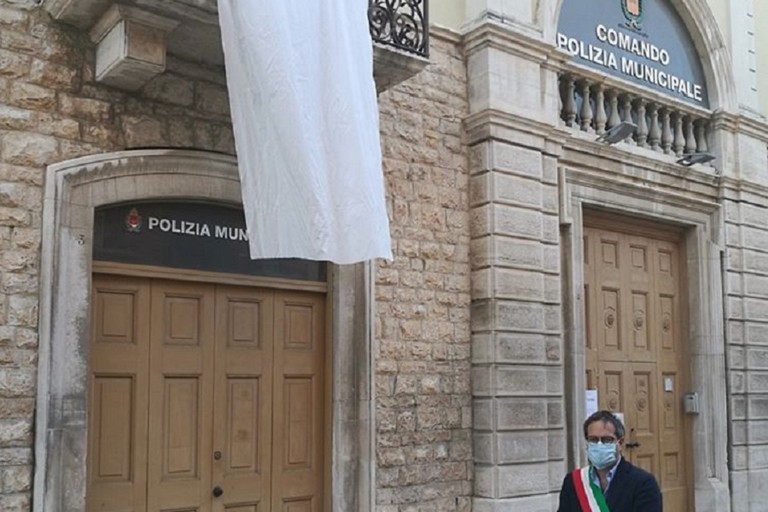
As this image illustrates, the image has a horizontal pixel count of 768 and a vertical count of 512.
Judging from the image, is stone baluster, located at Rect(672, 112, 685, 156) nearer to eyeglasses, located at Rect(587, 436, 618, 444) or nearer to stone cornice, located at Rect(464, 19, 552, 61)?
stone cornice, located at Rect(464, 19, 552, 61)

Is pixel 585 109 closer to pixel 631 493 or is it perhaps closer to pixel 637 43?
pixel 637 43

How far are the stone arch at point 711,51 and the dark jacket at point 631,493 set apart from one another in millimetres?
7116

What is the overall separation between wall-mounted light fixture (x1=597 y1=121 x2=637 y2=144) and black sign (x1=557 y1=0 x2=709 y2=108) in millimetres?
784

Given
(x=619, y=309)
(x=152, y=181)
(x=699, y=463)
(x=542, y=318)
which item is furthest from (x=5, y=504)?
(x=699, y=463)

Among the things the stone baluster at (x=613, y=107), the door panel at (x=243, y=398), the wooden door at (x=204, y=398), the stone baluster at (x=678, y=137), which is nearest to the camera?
the wooden door at (x=204, y=398)

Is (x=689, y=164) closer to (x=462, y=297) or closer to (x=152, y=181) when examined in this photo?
(x=462, y=297)

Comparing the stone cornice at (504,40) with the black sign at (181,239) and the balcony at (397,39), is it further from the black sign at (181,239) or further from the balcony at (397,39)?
the black sign at (181,239)

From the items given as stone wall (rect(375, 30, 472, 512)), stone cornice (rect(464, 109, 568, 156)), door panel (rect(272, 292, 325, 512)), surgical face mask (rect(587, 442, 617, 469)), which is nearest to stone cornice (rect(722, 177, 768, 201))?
stone cornice (rect(464, 109, 568, 156))

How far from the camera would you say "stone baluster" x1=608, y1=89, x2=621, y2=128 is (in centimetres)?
967

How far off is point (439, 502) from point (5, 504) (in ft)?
11.5

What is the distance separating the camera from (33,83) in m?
6.05

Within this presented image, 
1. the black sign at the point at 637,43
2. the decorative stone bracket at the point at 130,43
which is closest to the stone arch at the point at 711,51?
the black sign at the point at 637,43

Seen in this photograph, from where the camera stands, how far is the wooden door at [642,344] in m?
9.52

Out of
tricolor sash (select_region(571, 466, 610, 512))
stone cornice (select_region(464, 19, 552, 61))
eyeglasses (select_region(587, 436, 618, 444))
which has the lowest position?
tricolor sash (select_region(571, 466, 610, 512))
